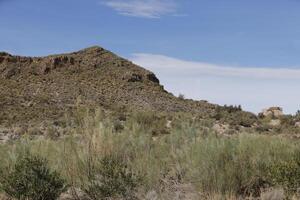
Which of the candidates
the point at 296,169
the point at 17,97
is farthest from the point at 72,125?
the point at 17,97

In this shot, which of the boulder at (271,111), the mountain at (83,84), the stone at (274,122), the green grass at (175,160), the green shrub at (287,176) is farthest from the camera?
the mountain at (83,84)

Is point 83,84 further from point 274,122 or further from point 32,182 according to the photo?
point 32,182

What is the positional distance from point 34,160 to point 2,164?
1151mm

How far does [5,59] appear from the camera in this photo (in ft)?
232

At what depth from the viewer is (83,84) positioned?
66.0 meters

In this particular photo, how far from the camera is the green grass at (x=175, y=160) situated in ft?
34.3

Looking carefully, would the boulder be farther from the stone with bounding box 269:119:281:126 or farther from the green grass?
the green grass

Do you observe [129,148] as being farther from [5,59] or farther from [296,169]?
[5,59]

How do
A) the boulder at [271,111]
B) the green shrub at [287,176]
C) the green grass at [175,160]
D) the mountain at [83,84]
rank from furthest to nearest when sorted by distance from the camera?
the mountain at [83,84] → the boulder at [271,111] → the green grass at [175,160] → the green shrub at [287,176]

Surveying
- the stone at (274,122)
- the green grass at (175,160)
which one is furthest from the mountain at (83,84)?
the green grass at (175,160)

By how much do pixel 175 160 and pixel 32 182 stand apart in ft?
11.0

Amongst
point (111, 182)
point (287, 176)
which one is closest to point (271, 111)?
point (287, 176)

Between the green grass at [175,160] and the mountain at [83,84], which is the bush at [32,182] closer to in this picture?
the green grass at [175,160]

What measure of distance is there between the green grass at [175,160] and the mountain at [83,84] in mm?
40275
